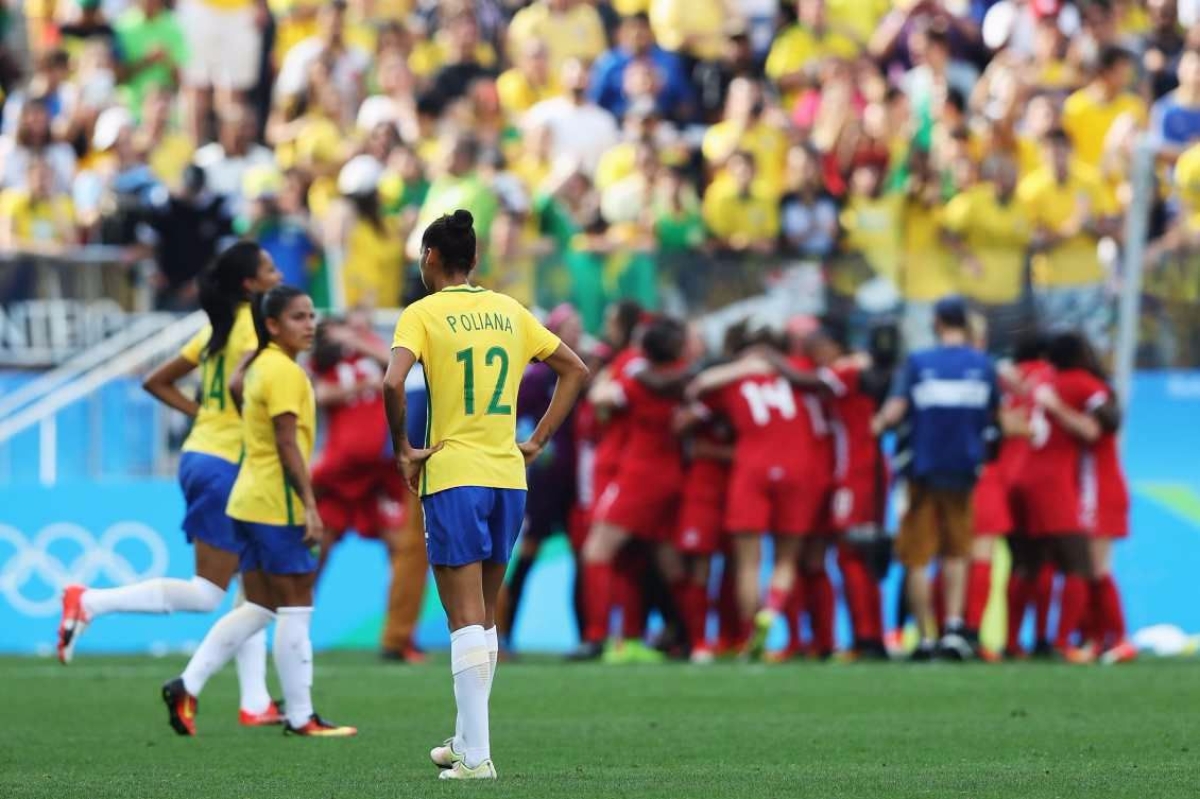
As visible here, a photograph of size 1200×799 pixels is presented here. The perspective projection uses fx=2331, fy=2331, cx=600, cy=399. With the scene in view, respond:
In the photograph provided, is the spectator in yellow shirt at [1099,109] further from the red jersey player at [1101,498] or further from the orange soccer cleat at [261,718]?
the orange soccer cleat at [261,718]

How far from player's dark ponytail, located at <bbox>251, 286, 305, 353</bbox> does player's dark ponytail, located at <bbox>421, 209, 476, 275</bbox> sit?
2013mm

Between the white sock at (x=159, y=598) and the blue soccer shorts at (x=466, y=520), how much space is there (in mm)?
2763

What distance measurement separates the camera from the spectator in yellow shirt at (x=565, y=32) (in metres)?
22.8

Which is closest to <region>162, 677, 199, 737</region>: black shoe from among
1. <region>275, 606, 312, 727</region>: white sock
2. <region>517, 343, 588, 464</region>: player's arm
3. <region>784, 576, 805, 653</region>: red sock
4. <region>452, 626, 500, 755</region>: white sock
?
<region>275, 606, 312, 727</region>: white sock

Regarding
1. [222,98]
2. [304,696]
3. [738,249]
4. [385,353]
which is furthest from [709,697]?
[222,98]

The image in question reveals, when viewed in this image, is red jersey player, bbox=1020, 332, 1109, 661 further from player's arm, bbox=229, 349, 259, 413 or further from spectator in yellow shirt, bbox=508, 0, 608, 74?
spectator in yellow shirt, bbox=508, 0, 608, 74

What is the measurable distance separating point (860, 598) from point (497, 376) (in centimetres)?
808

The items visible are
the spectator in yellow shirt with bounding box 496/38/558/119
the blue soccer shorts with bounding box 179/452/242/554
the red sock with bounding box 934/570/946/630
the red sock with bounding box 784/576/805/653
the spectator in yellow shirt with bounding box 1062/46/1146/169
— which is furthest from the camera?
the spectator in yellow shirt with bounding box 496/38/558/119

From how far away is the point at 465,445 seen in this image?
8.86 m

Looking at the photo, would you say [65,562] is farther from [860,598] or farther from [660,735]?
[660,735]

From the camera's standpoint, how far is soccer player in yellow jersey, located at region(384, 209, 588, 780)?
8773 mm

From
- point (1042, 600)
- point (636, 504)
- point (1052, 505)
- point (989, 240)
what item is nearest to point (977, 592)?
point (1042, 600)

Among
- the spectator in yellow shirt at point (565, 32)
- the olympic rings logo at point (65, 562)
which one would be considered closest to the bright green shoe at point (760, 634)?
the olympic rings logo at point (65, 562)

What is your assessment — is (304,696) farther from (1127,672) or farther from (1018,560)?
(1018,560)
